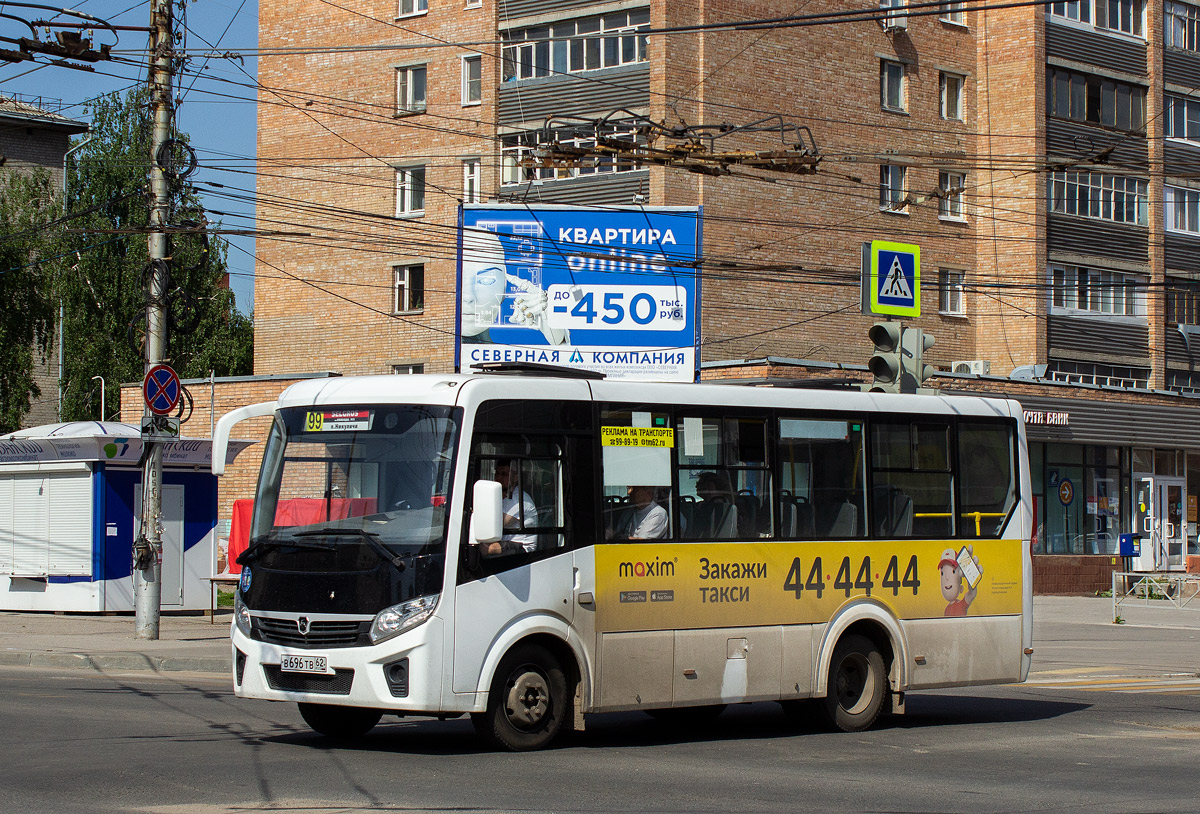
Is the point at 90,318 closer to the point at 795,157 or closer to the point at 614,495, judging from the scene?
the point at 795,157

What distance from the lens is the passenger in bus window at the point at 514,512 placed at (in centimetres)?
1043

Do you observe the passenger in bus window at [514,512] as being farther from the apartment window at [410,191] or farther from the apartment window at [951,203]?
the apartment window at [951,203]

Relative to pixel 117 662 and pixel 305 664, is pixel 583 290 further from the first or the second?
pixel 305 664

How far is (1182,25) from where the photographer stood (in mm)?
49906

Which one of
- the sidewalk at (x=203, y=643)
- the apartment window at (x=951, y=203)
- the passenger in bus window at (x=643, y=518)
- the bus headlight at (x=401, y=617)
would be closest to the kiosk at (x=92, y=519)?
the sidewalk at (x=203, y=643)

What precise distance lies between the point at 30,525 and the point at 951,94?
30.6m

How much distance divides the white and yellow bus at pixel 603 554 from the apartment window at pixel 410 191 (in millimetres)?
32306

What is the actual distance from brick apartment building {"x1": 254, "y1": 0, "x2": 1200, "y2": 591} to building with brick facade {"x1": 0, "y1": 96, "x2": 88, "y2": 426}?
23.9 metres

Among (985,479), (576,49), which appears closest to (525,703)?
(985,479)

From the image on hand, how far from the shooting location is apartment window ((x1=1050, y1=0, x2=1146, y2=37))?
46094mm

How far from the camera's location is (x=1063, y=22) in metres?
45.9

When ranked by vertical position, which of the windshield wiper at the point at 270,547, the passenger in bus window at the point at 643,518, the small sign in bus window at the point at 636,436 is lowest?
the windshield wiper at the point at 270,547

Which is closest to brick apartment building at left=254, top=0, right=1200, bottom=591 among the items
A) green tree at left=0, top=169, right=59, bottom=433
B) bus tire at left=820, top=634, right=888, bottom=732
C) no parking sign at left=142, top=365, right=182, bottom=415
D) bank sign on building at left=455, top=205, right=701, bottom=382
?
green tree at left=0, top=169, right=59, bottom=433

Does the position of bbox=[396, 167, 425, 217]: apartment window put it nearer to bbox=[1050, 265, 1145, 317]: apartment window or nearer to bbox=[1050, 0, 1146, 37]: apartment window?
bbox=[1050, 265, 1145, 317]: apartment window
